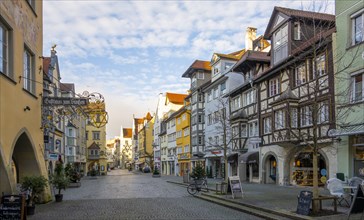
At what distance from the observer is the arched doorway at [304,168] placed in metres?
26.0

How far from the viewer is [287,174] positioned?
28844 millimetres

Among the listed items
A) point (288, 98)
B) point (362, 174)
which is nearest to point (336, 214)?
point (362, 174)

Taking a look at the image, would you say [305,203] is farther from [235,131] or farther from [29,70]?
[235,131]

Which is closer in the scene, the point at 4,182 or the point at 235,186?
the point at 4,182

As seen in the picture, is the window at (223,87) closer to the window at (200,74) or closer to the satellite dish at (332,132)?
the window at (200,74)

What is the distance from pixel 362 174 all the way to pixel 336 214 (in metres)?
9.45

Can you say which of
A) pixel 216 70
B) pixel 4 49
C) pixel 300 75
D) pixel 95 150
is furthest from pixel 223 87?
pixel 95 150

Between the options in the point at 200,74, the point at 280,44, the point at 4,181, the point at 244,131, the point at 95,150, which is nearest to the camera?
the point at 4,181

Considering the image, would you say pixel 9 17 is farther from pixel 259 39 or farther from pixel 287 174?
pixel 259 39

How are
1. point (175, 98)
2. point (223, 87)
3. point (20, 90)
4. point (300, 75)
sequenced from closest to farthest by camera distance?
1. point (20, 90)
2. point (300, 75)
3. point (223, 87)
4. point (175, 98)

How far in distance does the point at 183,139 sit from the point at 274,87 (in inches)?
1336

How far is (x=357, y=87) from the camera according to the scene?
20.8 meters

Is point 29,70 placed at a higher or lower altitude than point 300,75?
lower

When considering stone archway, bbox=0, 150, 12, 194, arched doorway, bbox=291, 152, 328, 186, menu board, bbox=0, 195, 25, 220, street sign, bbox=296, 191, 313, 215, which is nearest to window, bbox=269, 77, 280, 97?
arched doorway, bbox=291, 152, 328, 186
